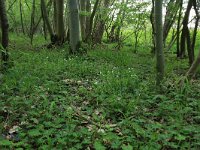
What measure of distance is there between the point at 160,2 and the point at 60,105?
265 centimetres

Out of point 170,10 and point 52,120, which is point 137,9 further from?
point 52,120

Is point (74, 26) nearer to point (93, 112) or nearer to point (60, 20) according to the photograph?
point (60, 20)

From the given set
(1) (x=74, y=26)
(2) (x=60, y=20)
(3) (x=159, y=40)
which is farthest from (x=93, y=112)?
(2) (x=60, y=20)

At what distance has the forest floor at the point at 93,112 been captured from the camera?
3.57 m

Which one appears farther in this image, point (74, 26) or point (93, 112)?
point (74, 26)

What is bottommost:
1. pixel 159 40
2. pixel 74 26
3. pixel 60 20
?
pixel 159 40

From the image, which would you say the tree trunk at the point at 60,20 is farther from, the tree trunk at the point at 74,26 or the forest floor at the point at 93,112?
the forest floor at the point at 93,112

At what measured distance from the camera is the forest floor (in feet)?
11.7

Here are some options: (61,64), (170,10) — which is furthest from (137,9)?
(61,64)

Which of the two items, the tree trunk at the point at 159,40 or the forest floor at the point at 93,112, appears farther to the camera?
the tree trunk at the point at 159,40

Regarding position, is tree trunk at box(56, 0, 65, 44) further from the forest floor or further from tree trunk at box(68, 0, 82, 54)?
the forest floor

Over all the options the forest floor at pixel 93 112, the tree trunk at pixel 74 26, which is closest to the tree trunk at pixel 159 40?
the forest floor at pixel 93 112

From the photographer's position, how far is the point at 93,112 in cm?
465

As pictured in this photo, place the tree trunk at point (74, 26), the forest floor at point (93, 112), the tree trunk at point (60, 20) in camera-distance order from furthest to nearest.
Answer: the tree trunk at point (60, 20)
the tree trunk at point (74, 26)
the forest floor at point (93, 112)
